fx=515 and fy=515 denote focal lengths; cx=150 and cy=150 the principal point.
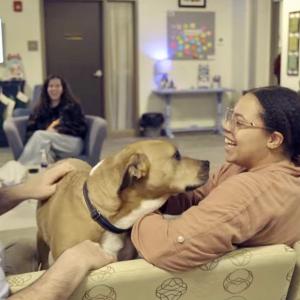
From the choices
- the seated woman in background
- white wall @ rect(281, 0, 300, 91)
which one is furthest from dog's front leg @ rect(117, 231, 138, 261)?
white wall @ rect(281, 0, 300, 91)

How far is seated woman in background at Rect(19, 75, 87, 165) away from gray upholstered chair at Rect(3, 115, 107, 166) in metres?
0.06

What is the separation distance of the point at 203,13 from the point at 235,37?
A: 0.63 meters

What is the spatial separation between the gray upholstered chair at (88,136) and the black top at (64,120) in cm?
7

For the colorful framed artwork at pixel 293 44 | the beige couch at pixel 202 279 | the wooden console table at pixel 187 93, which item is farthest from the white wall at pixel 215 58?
the beige couch at pixel 202 279

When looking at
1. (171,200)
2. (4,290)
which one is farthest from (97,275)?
(171,200)

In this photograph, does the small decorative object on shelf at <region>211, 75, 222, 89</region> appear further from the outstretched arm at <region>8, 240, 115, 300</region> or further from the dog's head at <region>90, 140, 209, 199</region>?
the outstretched arm at <region>8, 240, 115, 300</region>

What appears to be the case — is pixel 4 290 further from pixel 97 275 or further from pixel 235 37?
pixel 235 37

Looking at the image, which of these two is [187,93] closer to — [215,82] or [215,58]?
[215,82]

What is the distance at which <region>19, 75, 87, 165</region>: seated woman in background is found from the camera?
4520 millimetres

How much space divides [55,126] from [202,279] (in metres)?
3.58

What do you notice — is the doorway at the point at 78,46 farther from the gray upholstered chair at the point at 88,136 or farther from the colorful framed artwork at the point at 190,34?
the gray upholstered chair at the point at 88,136

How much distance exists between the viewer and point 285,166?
1.35 meters

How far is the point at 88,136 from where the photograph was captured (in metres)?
4.59

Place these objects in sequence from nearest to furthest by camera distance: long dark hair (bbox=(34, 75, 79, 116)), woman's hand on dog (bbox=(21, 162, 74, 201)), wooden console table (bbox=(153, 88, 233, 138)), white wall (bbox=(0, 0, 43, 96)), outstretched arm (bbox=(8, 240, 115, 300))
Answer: outstretched arm (bbox=(8, 240, 115, 300))
woman's hand on dog (bbox=(21, 162, 74, 201))
long dark hair (bbox=(34, 75, 79, 116))
white wall (bbox=(0, 0, 43, 96))
wooden console table (bbox=(153, 88, 233, 138))
